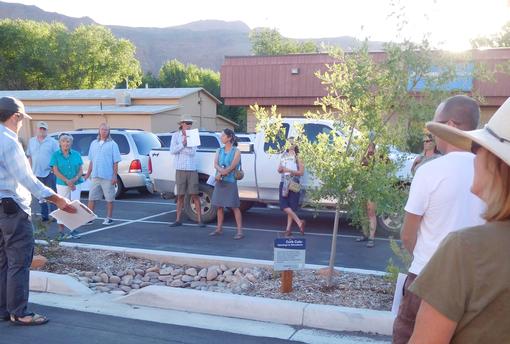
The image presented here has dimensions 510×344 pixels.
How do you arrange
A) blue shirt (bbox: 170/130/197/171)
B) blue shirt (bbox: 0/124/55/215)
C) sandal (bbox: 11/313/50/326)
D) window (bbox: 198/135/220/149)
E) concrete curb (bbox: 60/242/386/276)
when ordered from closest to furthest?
blue shirt (bbox: 0/124/55/215) < sandal (bbox: 11/313/50/326) < concrete curb (bbox: 60/242/386/276) < blue shirt (bbox: 170/130/197/171) < window (bbox: 198/135/220/149)

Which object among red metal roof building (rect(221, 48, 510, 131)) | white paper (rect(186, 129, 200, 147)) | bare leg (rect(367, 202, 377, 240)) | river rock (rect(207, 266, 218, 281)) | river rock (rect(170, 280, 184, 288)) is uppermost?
red metal roof building (rect(221, 48, 510, 131))

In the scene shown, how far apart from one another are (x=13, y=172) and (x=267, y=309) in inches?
107

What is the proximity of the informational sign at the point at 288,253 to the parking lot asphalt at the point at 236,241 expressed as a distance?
1.42 metres

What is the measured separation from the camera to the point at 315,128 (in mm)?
9648

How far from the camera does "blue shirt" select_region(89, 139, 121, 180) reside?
9.75m

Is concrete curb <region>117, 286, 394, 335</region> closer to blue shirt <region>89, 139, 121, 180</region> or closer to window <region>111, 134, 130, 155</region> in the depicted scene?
blue shirt <region>89, 139, 121, 180</region>

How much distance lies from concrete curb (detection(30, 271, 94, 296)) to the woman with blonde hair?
5118 mm

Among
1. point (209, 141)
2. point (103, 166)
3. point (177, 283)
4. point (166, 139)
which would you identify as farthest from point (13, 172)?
point (166, 139)

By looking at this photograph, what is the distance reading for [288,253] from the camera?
5582mm

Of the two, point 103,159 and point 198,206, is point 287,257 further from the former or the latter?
point 103,159

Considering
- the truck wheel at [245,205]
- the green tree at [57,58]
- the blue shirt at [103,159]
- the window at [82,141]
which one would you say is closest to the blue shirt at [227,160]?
the truck wheel at [245,205]

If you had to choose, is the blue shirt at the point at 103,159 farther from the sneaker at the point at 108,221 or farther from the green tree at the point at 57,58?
the green tree at the point at 57,58

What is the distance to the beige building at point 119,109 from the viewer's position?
25828 mm

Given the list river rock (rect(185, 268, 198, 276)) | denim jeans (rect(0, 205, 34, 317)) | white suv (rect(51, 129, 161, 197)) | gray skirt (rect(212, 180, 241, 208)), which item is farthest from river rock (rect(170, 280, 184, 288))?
white suv (rect(51, 129, 161, 197))
